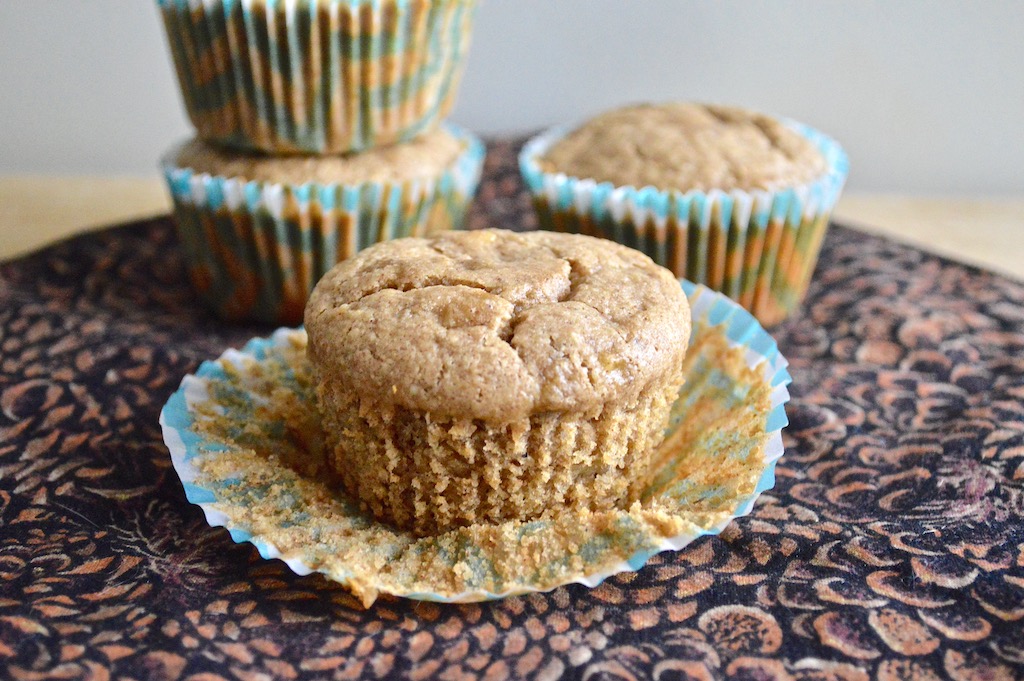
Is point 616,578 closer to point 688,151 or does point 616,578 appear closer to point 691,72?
point 688,151

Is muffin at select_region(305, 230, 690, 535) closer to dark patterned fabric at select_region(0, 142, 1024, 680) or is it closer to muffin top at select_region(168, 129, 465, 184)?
dark patterned fabric at select_region(0, 142, 1024, 680)

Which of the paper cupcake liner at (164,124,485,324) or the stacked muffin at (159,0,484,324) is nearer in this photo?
the stacked muffin at (159,0,484,324)

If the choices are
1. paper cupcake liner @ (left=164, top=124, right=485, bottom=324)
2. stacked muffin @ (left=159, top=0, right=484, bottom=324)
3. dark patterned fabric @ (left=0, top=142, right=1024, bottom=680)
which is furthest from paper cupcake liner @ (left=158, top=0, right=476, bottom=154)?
dark patterned fabric @ (left=0, top=142, right=1024, bottom=680)

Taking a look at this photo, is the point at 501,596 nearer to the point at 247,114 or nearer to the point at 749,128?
the point at 247,114

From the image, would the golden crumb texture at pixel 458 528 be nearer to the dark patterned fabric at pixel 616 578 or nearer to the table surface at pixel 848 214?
the dark patterned fabric at pixel 616 578

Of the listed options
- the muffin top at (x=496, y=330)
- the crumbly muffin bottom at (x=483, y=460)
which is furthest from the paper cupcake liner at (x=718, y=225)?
the crumbly muffin bottom at (x=483, y=460)

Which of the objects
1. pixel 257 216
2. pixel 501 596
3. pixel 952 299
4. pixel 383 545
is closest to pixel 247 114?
pixel 257 216
